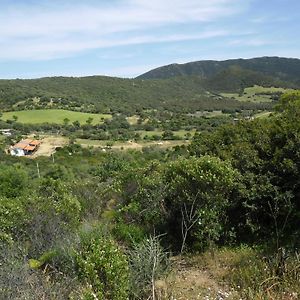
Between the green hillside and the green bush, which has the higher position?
the green hillside

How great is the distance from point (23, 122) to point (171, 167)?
265 feet

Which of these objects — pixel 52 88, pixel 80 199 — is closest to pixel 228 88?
pixel 52 88

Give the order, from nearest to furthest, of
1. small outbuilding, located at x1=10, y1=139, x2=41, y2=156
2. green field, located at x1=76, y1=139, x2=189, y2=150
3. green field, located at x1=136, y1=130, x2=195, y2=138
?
small outbuilding, located at x1=10, y1=139, x2=41, y2=156, green field, located at x1=76, y1=139, x2=189, y2=150, green field, located at x1=136, y1=130, x2=195, y2=138

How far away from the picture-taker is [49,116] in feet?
291

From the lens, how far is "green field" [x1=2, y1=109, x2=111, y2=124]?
86.6 meters

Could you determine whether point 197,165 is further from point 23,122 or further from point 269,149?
point 23,122

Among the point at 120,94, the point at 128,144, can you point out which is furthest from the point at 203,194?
the point at 120,94

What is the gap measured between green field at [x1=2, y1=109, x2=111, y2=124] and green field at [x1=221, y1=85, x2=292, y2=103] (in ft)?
177

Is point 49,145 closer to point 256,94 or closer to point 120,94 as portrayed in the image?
point 120,94

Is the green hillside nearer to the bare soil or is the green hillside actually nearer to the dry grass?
the bare soil

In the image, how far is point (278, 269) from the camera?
4.69m

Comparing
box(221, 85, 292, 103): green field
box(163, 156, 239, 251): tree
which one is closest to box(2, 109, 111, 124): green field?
box(221, 85, 292, 103): green field

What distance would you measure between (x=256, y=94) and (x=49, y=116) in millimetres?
71556

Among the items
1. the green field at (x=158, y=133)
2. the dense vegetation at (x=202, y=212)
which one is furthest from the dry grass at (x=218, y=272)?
the green field at (x=158, y=133)
